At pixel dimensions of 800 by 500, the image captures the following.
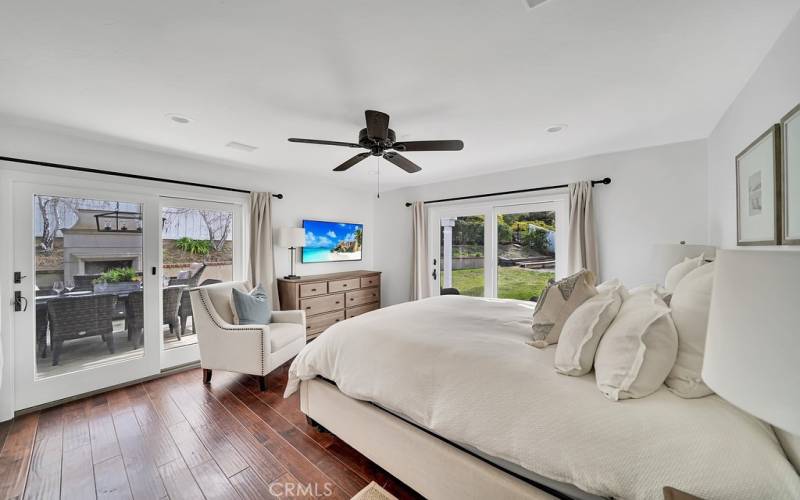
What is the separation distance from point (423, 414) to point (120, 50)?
246 centimetres

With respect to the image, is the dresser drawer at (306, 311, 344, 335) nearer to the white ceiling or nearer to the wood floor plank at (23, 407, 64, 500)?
the wood floor plank at (23, 407, 64, 500)

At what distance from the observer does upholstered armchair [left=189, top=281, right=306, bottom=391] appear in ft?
8.87

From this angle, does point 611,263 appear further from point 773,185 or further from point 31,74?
point 31,74

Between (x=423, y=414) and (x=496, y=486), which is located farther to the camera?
(x=423, y=414)

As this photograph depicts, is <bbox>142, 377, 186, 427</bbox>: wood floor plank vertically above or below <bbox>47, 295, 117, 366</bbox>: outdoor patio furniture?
below

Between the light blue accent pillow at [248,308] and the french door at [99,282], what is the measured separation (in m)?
0.99

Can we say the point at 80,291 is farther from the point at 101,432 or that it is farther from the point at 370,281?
the point at 370,281

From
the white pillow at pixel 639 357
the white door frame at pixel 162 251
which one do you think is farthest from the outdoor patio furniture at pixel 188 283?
the white pillow at pixel 639 357

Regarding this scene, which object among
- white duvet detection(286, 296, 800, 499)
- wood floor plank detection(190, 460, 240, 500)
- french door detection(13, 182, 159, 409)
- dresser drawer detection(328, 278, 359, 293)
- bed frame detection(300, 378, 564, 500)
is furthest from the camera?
dresser drawer detection(328, 278, 359, 293)

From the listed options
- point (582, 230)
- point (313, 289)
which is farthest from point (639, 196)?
point (313, 289)

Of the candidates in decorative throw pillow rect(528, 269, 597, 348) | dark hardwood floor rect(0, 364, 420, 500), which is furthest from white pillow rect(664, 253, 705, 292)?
dark hardwood floor rect(0, 364, 420, 500)

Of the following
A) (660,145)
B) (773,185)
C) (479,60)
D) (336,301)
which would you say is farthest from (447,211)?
(773,185)

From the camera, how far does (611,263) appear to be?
11.0 ft

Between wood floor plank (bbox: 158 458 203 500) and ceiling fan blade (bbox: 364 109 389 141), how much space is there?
2376 mm
